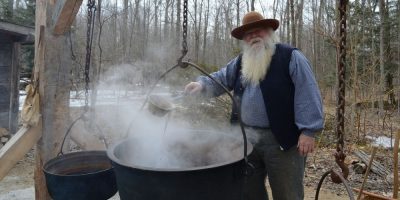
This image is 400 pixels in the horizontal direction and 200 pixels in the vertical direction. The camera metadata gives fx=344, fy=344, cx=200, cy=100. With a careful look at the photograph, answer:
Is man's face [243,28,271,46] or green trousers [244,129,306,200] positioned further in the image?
man's face [243,28,271,46]

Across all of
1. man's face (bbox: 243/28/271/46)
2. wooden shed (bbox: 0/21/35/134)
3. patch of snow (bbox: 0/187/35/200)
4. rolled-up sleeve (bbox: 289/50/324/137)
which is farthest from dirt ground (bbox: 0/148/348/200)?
man's face (bbox: 243/28/271/46)

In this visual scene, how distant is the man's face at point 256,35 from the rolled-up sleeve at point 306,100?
362 millimetres

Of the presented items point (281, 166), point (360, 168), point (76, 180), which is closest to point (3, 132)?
point (76, 180)

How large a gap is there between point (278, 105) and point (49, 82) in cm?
211

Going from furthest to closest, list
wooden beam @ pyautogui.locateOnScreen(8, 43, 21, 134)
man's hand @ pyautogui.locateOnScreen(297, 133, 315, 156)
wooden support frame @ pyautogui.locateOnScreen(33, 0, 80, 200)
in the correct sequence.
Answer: wooden beam @ pyautogui.locateOnScreen(8, 43, 21, 134) → wooden support frame @ pyautogui.locateOnScreen(33, 0, 80, 200) → man's hand @ pyautogui.locateOnScreen(297, 133, 315, 156)

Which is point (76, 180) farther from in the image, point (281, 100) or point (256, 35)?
point (256, 35)

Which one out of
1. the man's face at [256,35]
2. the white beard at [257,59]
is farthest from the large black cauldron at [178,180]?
the man's face at [256,35]

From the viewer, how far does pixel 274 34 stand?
2844 mm

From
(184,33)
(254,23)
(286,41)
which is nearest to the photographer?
(184,33)

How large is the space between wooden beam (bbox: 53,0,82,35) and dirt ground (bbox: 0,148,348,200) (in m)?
2.44

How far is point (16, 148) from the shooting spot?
2982 mm

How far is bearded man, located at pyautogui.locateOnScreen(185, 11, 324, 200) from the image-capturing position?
8.13 feet

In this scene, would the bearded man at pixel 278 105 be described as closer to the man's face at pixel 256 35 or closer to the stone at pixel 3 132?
the man's face at pixel 256 35

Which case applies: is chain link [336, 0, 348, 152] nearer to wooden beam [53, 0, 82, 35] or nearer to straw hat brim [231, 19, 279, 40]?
Result: straw hat brim [231, 19, 279, 40]
